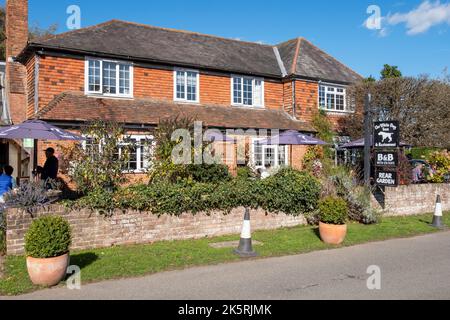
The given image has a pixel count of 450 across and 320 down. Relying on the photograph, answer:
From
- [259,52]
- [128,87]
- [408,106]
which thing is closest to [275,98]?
[259,52]

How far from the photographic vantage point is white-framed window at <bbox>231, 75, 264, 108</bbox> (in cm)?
2072

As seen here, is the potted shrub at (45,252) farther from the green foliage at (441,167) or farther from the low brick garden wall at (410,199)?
the green foliage at (441,167)

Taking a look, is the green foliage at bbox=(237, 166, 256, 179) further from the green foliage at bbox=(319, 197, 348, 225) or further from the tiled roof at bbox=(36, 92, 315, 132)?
the green foliage at bbox=(319, 197, 348, 225)

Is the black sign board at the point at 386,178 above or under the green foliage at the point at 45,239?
above

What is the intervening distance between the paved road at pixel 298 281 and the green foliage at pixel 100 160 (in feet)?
12.3

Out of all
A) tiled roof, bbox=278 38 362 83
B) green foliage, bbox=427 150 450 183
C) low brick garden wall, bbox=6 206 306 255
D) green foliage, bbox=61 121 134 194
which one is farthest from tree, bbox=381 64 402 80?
green foliage, bbox=61 121 134 194

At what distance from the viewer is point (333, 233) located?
31.2 feet

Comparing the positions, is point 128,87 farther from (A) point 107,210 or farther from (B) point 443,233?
(B) point 443,233

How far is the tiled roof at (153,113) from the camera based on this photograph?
15.3 meters

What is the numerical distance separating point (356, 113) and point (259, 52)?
6.77 meters

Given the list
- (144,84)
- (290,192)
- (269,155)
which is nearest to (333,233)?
(290,192)

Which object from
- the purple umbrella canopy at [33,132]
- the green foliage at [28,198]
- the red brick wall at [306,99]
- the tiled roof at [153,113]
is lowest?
the green foliage at [28,198]

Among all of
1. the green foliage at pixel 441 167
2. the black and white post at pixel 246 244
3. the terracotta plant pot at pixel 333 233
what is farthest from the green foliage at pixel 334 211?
the green foliage at pixel 441 167

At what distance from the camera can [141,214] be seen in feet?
30.6
